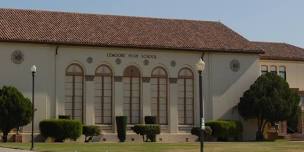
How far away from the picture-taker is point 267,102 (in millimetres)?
56625

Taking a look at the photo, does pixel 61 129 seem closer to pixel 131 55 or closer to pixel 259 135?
pixel 131 55

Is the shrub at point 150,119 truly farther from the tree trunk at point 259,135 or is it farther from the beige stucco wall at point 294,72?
the beige stucco wall at point 294,72

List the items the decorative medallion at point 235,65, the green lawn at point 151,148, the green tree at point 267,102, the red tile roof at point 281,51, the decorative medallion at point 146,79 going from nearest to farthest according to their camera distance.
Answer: the green lawn at point 151,148
the decorative medallion at point 146,79
the green tree at point 267,102
the decorative medallion at point 235,65
the red tile roof at point 281,51

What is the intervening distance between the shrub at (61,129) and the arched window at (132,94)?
20.4ft

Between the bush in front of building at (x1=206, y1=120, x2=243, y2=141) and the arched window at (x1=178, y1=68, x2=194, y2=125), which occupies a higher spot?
the arched window at (x1=178, y1=68, x2=194, y2=125)

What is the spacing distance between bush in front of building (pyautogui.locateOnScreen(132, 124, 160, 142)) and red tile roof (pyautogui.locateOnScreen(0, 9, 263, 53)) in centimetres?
710

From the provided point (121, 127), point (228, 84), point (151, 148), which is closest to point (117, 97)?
point (121, 127)

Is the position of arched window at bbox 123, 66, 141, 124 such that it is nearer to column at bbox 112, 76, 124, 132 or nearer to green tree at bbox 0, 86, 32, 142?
column at bbox 112, 76, 124, 132

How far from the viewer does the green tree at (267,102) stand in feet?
186

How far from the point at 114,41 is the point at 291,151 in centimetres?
2380

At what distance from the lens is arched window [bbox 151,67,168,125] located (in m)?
56.2

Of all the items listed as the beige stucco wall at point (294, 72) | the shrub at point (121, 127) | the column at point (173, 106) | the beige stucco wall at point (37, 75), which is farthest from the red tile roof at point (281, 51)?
the beige stucco wall at point (37, 75)

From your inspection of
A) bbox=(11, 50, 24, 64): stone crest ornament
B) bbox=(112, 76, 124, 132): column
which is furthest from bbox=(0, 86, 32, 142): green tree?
bbox=(112, 76, 124, 132): column

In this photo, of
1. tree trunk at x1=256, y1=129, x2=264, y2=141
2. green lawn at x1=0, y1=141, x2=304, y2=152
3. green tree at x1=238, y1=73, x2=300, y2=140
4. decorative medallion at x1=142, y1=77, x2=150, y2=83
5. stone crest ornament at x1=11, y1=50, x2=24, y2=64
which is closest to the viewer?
green lawn at x1=0, y1=141, x2=304, y2=152
